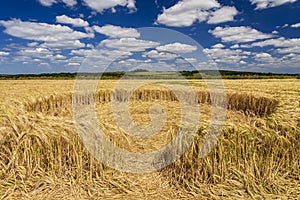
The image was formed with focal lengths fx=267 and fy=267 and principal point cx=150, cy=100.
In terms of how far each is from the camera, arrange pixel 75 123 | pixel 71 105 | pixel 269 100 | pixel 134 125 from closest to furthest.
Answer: pixel 75 123
pixel 134 125
pixel 269 100
pixel 71 105

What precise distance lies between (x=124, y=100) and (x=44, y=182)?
10386 mm

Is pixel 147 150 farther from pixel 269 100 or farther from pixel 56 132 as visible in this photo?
pixel 269 100

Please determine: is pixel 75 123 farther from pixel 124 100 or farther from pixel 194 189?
pixel 124 100

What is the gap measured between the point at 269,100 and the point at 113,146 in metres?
7.99

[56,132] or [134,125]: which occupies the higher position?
[56,132]

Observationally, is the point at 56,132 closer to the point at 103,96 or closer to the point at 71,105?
the point at 71,105

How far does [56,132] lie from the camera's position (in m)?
4.47

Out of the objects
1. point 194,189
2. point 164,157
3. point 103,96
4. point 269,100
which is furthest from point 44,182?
point 103,96

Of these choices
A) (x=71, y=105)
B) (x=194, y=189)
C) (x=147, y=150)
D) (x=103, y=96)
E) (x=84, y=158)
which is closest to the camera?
(x=194, y=189)

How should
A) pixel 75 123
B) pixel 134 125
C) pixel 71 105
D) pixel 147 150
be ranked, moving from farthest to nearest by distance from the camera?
pixel 71 105, pixel 134 125, pixel 147 150, pixel 75 123

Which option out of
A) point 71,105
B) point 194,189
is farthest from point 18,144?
point 71,105

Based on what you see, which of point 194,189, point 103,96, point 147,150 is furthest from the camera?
point 103,96

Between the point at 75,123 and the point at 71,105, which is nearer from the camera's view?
the point at 75,123

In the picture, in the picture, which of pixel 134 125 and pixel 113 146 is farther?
pixel 134 125
